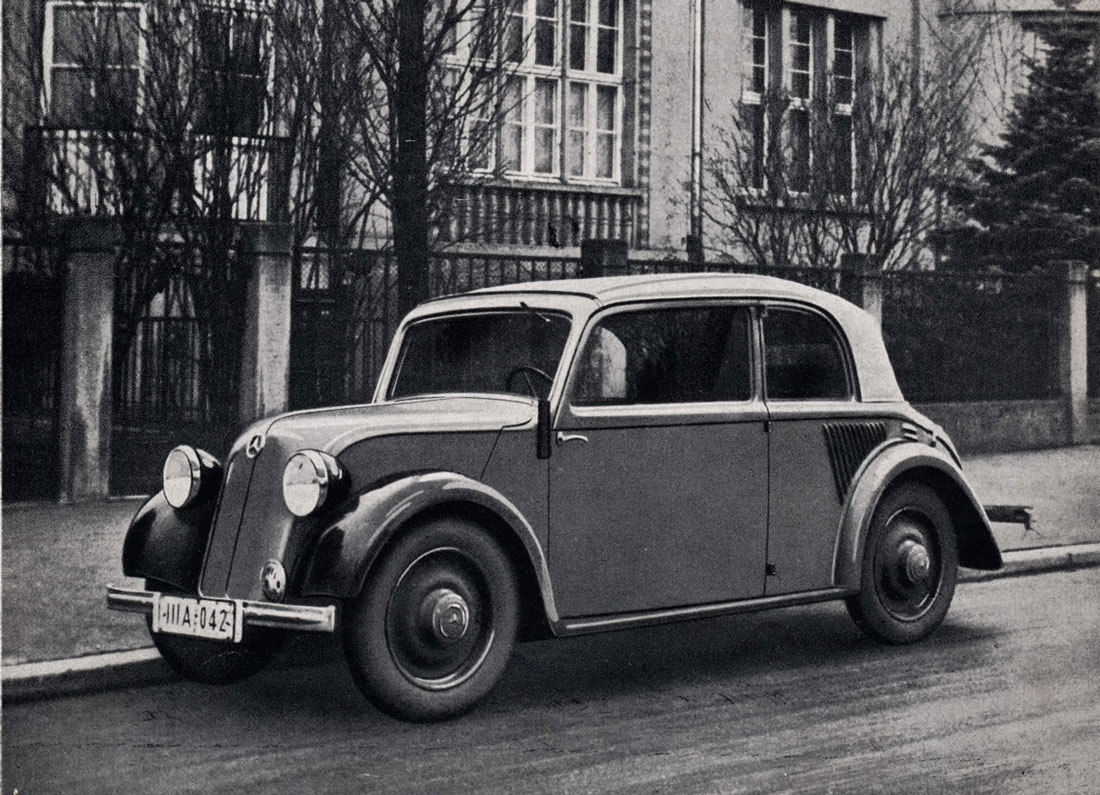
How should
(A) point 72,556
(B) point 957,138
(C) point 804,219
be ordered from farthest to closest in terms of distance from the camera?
(B) point 957,138
(C) point 804,219
(A) point 72,556

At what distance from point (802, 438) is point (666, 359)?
2.71ft

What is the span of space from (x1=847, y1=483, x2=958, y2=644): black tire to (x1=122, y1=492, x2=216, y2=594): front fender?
118 inches

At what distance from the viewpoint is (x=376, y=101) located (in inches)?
548

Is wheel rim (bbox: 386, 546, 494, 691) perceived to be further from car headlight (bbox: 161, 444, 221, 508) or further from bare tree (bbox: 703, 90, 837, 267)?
bare tree (bbox: 703, 90, 837, 267)

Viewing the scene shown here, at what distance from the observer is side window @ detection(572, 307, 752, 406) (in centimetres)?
710

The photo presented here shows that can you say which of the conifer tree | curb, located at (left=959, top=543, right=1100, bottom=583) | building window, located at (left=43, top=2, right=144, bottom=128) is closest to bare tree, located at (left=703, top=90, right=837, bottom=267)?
the conifer tree

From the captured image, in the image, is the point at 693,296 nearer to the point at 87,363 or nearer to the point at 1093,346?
the point at 87,363

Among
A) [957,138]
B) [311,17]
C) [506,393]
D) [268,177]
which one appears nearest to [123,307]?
[268,177]

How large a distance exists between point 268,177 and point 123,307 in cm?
187

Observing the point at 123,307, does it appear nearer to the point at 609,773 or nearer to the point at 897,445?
the point at 897,445

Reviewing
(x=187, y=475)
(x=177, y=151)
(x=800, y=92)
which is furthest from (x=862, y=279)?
(x=187, y=475)

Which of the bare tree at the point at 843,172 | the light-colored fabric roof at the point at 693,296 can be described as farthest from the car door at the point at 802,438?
the bare tree at the point at 843,172

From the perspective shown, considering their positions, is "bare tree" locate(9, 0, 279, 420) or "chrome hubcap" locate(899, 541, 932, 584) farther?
"bare tree" locate(9, 0, 279, 420)

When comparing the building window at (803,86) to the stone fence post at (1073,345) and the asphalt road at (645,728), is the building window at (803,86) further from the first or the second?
the asphalt road at (645,728)
